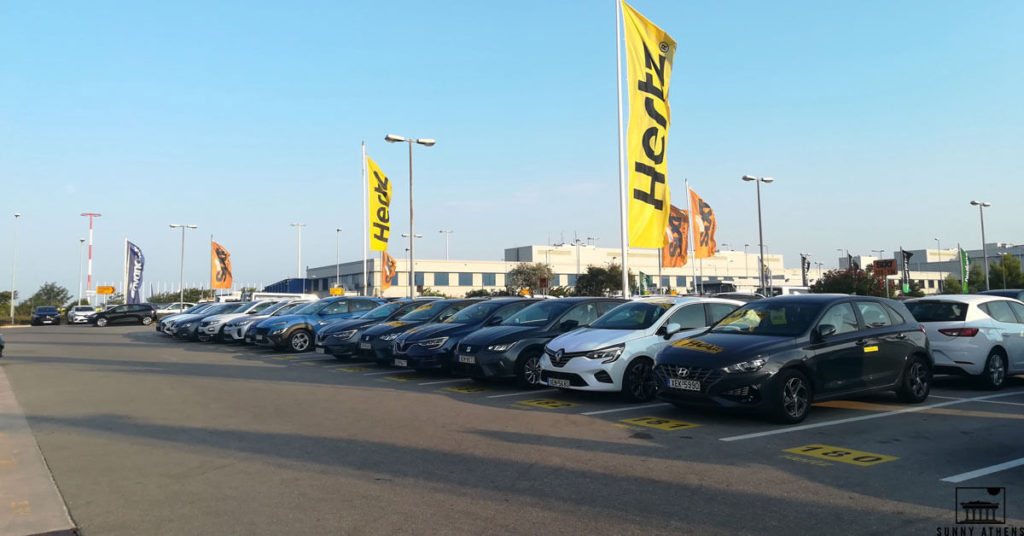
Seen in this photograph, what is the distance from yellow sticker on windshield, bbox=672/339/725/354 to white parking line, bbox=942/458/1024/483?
2.97 m

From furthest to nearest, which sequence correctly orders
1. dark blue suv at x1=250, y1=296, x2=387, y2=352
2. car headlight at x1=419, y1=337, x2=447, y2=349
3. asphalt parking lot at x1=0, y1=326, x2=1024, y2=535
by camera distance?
dark blue suv at x1=250, y1=296, x2=387, y2=352 < car headlight at x1=419, y1=337, x2=447, y2=349 < asphalt parking lot at x1=0, y1=326, x2=1024, y2=535

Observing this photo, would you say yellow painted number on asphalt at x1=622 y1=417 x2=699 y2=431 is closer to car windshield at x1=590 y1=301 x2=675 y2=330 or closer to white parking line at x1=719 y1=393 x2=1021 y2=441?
white parking line at x1=719 y1=393 x2=1021 y2=441

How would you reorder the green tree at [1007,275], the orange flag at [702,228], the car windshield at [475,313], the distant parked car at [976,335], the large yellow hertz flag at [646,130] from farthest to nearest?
the green tree at [1007,275]
the orange flag at [702,228]
the large yellow hertz flag at [646,130]
the car windshield at [475,313]
the distant parked car at [976,335]

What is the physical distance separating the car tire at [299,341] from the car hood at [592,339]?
38.5 ft

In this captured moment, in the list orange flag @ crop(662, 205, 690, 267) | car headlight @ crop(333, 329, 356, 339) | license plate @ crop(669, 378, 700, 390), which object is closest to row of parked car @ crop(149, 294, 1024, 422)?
license plate @ crop(669, 378, 700, 390)

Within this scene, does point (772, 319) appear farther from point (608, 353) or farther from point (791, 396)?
point (608, 353)

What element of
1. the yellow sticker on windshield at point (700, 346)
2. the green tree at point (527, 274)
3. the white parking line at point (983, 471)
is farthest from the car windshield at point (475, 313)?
the green tree at point (527, 274)

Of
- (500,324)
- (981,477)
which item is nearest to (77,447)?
(500,324)

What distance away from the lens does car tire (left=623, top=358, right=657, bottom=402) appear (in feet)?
34.1

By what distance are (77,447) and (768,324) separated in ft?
27.4

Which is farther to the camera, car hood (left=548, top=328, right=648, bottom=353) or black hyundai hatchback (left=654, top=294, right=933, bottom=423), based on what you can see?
car hood (left=548, top=328, right=648, bottom=353)

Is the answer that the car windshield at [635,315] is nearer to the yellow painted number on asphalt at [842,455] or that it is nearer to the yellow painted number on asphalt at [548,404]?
the yellow painted number on asphalt at [548,404]

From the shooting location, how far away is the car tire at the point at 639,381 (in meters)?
10.4

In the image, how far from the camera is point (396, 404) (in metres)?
10.6
